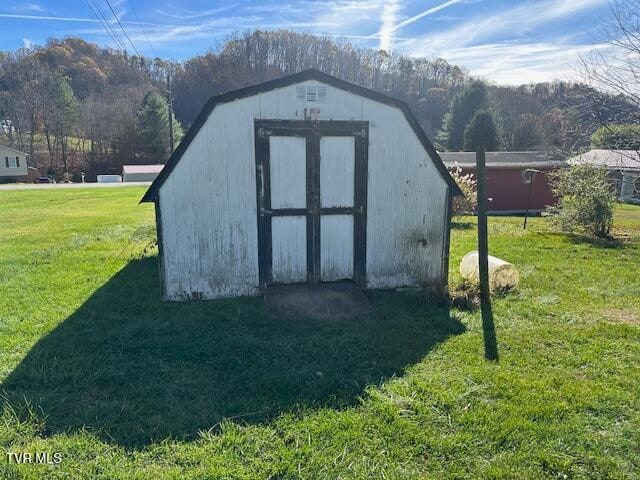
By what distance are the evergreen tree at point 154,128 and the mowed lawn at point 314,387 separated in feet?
138

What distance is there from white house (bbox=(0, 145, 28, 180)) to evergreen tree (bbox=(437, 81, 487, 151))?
39.8 meters

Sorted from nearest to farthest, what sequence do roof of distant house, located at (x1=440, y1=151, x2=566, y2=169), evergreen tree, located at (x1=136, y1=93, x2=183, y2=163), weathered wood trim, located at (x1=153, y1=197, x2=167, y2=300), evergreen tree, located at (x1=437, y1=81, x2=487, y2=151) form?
weathered wood trim, located at (x1=153, y1=197, x2=167, y2=300) < roof of distant house, located at (x1=440, y1=151, x2=566, y2=169) < evergreen tree, located at (x1=437, y1=81, x2=487, y2=151) < evergreen tree, located at (x1=136, y1=93, x2=183, y2=163)

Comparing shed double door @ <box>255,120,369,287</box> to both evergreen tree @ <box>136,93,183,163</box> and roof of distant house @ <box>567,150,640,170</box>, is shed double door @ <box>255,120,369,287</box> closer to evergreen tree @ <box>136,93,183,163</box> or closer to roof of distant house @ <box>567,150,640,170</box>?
roof of distant house @ <box>567,150,640,170</box>

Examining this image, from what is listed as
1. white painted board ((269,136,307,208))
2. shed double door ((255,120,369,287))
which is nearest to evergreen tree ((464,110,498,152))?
shed double door ((255,120,369,287))

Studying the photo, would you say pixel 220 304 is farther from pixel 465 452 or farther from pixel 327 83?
pixel 465 452

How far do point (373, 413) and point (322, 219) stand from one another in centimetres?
327

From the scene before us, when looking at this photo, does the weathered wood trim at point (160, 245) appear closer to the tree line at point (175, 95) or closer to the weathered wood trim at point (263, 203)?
the weathered wood trim at point (263, 203)

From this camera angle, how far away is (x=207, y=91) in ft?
183

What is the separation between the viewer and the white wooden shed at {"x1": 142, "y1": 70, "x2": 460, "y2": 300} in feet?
19.0

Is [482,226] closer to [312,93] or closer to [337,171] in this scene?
[337,171]

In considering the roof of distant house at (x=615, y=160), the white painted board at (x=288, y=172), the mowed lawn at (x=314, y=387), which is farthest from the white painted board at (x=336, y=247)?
the roof of distant house at (x=615, y=160)

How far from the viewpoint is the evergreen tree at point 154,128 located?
44.9m

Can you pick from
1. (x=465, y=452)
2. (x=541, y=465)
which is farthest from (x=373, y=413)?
(x=541, y=465)

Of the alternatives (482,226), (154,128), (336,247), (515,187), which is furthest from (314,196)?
(154,128)
